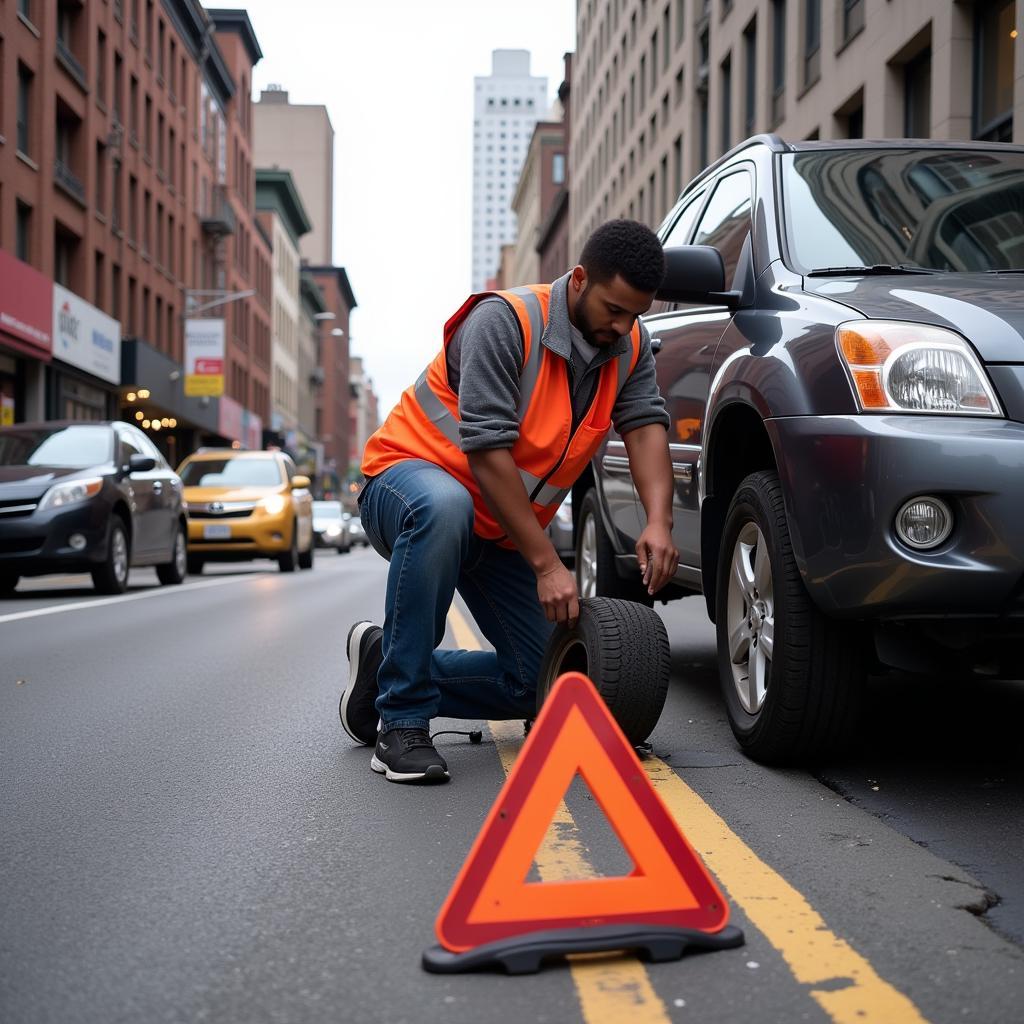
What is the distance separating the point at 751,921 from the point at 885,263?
245cm

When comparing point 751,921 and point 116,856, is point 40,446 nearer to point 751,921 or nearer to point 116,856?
point 116,856

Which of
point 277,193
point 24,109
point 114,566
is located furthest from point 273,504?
point 277,193

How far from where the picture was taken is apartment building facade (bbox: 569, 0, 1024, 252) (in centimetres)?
1812

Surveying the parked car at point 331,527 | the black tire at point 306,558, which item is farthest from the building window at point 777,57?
the parked car at point 331,527

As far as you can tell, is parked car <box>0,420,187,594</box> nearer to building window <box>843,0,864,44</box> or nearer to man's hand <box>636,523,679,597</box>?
man's hand <box>636,523,679,597</box>

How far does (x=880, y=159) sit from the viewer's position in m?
5.12

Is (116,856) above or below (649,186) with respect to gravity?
below

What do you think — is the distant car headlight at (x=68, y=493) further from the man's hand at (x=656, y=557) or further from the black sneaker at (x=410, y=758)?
the man's hand at (x=656, y=557)

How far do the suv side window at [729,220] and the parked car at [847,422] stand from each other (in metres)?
0.02

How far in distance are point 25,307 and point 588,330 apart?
2333 cm

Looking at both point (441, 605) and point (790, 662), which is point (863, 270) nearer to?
point (790, 662)

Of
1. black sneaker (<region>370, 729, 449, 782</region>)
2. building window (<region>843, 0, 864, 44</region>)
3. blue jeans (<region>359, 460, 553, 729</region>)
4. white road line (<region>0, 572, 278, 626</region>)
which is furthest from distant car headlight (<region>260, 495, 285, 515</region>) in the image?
black sneaker (<region>370, 729, 449, 782</region>)

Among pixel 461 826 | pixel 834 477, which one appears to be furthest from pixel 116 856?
pixel 834 477

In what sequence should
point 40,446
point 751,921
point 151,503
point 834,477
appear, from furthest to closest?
point 151,503, point 40,446, point 834,477, point 751,921
